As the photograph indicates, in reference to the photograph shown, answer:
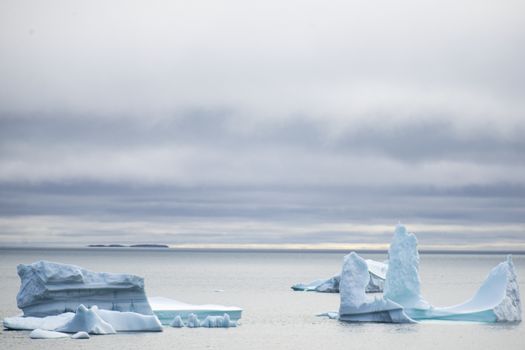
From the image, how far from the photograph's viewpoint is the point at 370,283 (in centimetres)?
6638

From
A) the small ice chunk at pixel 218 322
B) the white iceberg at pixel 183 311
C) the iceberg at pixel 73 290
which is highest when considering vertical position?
the iceberg at pixel 73 290

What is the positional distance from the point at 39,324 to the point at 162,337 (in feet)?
14.6

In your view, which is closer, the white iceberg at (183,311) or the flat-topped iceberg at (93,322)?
the flat-topped iceberg at (93,322)

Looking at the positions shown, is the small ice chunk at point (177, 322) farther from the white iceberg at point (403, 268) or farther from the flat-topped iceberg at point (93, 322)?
the white iceberg at point (403, 268)

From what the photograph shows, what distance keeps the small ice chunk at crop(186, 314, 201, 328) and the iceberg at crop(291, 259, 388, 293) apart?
24.4m

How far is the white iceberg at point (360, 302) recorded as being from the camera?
40000mm

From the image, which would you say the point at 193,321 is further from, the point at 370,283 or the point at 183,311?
the point at 370,283

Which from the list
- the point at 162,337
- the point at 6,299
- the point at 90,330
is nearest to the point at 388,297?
the point at 162,337

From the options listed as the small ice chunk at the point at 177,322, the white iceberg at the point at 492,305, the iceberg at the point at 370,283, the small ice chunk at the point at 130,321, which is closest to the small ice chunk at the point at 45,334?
the small ice chunk at the point at 130,321

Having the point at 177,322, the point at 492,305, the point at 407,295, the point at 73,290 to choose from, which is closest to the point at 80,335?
the point at 73,290

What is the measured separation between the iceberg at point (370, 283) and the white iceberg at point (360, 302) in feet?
65.6

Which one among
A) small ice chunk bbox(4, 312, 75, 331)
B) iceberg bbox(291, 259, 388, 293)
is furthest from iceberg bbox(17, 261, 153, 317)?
iceberg bbox(291, 259, 388, 293)

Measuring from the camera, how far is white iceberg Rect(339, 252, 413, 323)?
4000 centimetres

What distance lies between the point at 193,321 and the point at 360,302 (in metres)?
7.13
